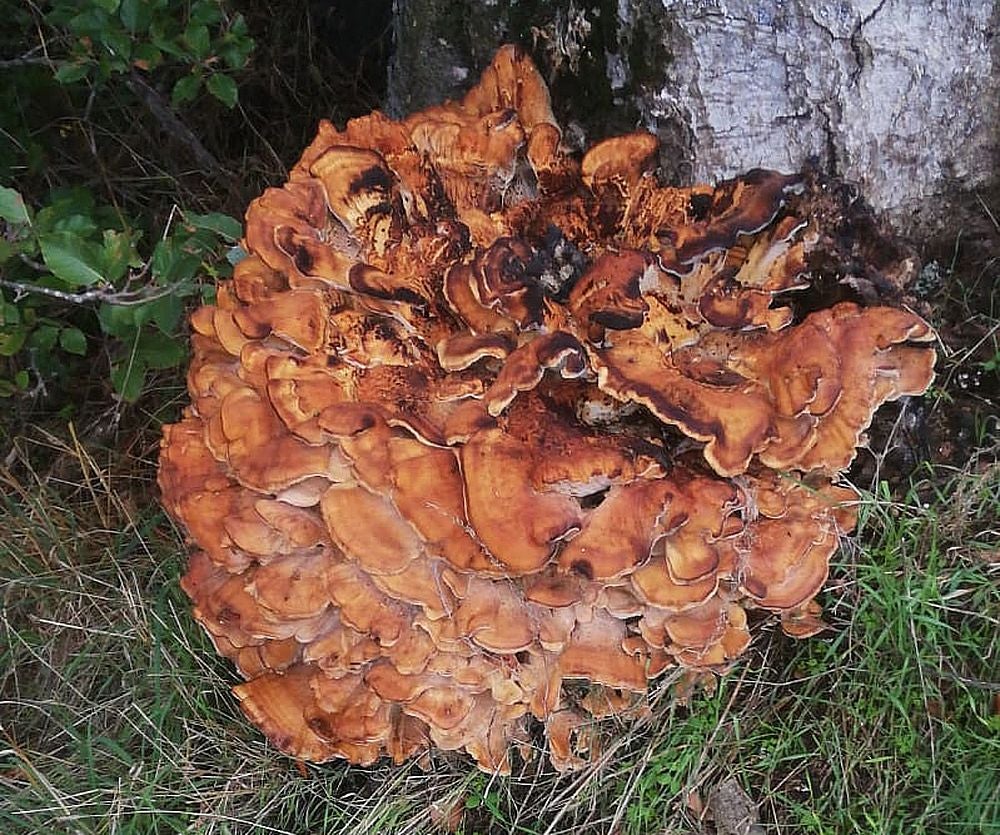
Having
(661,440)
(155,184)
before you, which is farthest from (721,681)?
(155,184)

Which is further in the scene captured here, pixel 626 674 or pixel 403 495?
pixel 626 674

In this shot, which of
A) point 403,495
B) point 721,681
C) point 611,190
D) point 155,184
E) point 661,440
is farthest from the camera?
point 155,184

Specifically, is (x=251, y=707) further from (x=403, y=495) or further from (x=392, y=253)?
(x=392, y=253)

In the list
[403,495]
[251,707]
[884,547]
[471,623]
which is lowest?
[251,707]

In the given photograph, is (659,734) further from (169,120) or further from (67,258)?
(169,120)

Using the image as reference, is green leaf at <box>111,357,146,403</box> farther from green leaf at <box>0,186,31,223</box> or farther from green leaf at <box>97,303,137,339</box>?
green leaf at <box>0,186,31,223</box>

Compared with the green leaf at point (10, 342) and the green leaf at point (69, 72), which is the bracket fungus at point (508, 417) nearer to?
the green leaf at point (10, 342)

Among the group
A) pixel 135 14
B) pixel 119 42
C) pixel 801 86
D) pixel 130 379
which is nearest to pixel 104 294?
pixel 130 379
